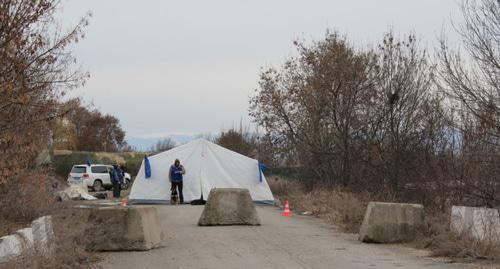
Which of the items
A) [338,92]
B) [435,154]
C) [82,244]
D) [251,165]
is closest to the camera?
[82,244]

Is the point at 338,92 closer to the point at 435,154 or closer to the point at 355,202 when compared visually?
the point at 435,154

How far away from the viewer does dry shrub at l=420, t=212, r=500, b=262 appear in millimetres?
11094

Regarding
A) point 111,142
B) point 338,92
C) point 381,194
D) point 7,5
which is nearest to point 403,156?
point 381,194

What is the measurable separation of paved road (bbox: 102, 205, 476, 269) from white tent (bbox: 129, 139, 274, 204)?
11372 mm

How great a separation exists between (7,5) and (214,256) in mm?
5429

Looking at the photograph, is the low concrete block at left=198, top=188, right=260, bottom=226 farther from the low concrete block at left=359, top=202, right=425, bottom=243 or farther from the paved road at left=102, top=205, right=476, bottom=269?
the low concrete block at left=359, top=202, right=425, bottom=243

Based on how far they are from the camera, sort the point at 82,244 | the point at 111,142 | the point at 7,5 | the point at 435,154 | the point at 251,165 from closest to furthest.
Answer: the point at 7,5 < the point at 82,244 < the point at 435,154 < the point at 251,165 < the point at 111,142

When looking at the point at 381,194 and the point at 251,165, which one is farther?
the point at 251,165

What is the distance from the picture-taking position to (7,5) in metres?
11.2

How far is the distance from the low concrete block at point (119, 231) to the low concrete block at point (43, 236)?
138cm

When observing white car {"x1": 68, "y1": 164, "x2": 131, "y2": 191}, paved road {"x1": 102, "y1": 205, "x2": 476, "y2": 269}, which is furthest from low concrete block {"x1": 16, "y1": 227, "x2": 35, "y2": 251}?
white car {"x1": 68, "y1": 164, "x2": 131, "y2": 191}

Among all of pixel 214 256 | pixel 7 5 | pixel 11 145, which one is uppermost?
pixel 7 5

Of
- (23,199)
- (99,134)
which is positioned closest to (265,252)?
(23,199)

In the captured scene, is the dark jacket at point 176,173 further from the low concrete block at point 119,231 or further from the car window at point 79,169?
the car window at point 79,169
